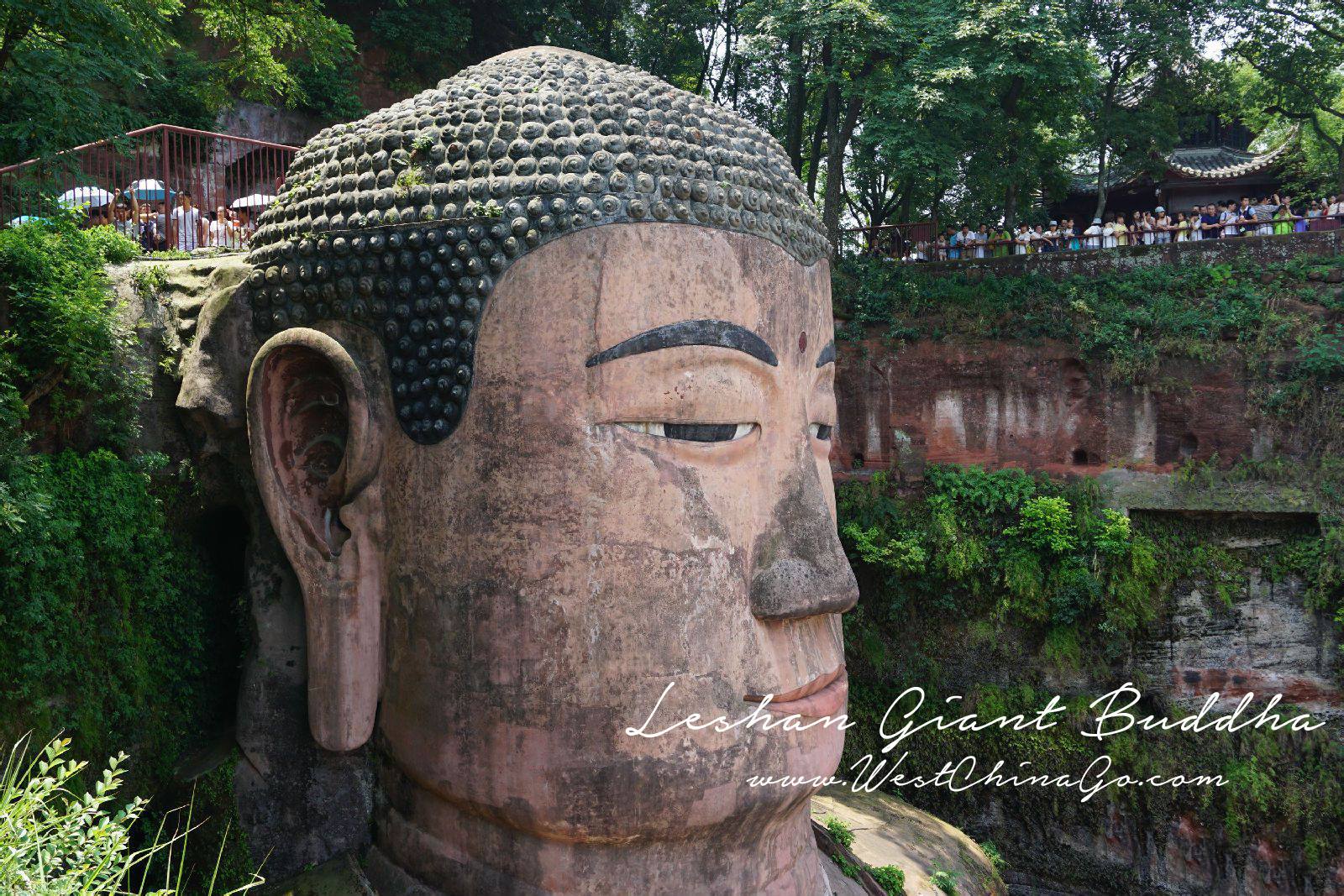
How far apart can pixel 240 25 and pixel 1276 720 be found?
53.0 feet

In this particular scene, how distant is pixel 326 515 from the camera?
528 centimetres

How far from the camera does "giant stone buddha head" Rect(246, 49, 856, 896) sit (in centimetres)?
476

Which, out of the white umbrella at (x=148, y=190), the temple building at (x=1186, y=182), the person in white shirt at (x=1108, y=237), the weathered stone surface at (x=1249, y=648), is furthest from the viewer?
the temple building at (x=1186, y=182)

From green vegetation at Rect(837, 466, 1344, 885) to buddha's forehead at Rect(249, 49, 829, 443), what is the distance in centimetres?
1158

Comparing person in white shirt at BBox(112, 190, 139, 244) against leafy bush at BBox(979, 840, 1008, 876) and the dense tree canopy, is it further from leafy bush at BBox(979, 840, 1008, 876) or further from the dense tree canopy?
leafy bush at BBox(979, 840, 1008, 876)

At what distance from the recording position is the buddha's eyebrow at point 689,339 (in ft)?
15.8

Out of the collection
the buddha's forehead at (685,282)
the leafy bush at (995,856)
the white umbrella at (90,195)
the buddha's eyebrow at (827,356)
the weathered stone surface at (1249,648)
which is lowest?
the leafy bush at (995,856)

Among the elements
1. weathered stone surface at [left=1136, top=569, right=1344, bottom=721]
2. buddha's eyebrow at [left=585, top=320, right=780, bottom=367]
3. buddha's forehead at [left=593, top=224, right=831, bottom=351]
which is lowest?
weathered stone surface at [left=1136, top=569, right=1344, bottom=721]

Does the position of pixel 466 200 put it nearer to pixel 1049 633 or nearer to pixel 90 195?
pixel 90 195

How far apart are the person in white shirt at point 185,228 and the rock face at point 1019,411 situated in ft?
36.5

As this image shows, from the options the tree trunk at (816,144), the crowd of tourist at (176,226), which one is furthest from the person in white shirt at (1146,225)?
the crowd of tourist at (176,226)

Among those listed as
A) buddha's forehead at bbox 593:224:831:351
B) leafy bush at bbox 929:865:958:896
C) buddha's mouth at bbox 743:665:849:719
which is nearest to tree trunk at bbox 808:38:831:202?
leafy bush at bbox 929:865:958:896

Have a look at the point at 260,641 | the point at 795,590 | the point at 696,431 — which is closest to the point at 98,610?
the point at 260,641

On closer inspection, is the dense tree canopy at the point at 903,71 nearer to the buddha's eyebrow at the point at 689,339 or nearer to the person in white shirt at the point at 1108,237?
the person in white shirt at the point at 1108,237
